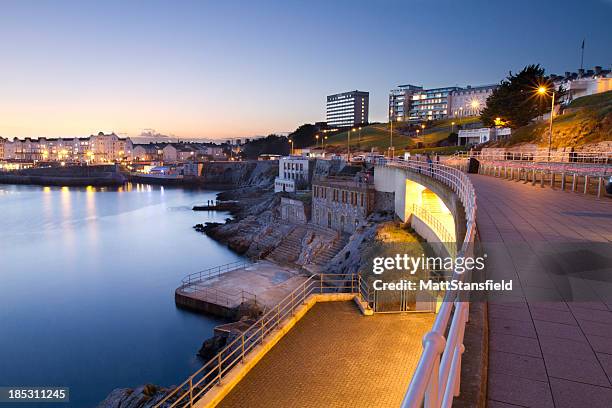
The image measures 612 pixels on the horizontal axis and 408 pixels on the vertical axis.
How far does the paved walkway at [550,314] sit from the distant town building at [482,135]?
→ 56.1 m

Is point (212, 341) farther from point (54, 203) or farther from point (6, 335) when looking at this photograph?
point (54, 203)

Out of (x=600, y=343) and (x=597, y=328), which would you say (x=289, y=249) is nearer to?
(x=597, y=328)

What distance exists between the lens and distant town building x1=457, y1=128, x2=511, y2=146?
63.4m

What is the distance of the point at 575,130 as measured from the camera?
143 feet

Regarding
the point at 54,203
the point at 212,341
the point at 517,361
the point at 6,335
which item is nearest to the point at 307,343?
the point at 517,361

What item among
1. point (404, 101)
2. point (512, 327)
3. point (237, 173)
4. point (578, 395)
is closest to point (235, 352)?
point (512, 327)

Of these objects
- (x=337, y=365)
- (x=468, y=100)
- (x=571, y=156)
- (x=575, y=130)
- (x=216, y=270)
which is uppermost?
(x=468, y=100)

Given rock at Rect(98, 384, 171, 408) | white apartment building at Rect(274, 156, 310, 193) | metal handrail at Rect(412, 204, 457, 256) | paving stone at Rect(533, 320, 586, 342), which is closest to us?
paving stone at Rect(533, 320, 586, 342)

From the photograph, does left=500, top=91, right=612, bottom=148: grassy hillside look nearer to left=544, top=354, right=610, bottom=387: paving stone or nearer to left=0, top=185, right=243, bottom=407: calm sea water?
left=0, top=185, right=243, bottom=407: calm sea water

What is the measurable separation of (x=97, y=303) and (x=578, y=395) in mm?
35954

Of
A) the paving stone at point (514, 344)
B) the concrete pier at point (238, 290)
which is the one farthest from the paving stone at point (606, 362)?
the concrete pier at point (238, 290)

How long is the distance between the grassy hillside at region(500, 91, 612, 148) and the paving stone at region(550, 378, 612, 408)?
4293cm

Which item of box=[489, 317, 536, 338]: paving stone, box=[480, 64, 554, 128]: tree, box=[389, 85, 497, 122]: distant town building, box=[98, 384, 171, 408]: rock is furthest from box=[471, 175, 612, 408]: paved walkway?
box=[389, 85, 497, 122]: distant town building

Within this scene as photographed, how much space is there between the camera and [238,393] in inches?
394
